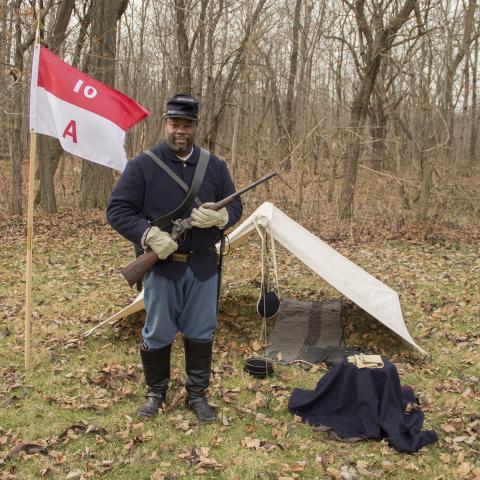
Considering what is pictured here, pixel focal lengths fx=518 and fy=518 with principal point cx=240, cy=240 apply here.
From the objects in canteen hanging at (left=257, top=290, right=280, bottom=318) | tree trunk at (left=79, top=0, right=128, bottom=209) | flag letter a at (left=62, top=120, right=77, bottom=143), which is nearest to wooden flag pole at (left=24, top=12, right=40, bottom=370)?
flag letter a at (left=62, top=120, right=77, bottom=143)

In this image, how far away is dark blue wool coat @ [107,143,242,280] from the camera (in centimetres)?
360

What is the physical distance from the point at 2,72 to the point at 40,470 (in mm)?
13244

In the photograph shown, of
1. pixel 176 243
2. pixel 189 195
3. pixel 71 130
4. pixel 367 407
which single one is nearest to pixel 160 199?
pixel 189 195

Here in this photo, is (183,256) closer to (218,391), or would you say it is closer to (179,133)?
(179,133)

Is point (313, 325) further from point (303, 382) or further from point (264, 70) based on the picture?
point (264, 70)

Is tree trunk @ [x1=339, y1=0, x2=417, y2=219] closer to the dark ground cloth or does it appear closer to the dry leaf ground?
the dry leaf ground

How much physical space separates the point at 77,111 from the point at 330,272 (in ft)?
9.44

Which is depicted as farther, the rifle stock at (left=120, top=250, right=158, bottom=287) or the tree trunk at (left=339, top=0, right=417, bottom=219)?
the tree trunk at (left=339, top=0, right=417, bottom=219)

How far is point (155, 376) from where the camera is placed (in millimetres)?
3980

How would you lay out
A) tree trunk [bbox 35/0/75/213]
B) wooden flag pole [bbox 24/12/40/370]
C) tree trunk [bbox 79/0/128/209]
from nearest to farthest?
1. wooden flag pole [bbox 24/12/40/370]
2. tree trunk [bbox 79/0/128/209]
3. tree trunk [bbox 35/0/75/213]

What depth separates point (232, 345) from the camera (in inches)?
217

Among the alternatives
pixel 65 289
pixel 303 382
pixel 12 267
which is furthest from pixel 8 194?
pixel 303 382

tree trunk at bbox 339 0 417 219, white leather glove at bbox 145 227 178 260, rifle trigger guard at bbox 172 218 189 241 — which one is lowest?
white leather glove at bbox 145 227 178 260

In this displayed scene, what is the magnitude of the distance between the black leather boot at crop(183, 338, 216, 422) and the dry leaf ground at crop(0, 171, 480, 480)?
0.10 m
